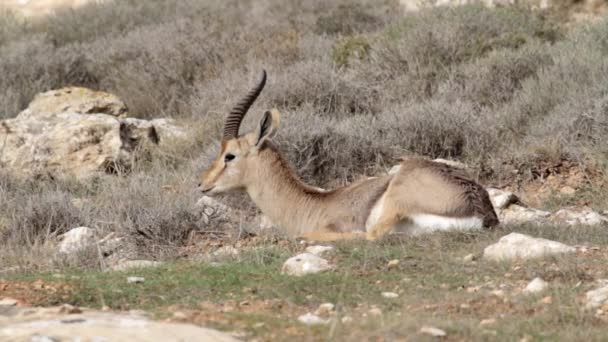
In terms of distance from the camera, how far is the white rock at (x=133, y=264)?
7.97 m

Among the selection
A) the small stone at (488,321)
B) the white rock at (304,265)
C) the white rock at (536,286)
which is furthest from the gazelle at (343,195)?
the small stone at (488,321)

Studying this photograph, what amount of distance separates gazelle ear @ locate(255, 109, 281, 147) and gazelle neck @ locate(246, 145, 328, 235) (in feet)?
0.44

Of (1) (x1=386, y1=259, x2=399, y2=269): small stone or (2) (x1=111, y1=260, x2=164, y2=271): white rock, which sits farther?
(2) (x1=111, y1=260, x2=164, y2=271): white rock

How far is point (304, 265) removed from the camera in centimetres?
723

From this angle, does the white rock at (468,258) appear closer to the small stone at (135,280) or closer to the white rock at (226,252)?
the white rock at (226,252)

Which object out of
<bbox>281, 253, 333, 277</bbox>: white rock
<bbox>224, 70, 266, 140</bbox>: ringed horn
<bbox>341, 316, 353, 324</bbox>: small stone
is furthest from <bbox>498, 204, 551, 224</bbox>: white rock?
<bbox>341, 316, 353, 324</bbox>: small stone

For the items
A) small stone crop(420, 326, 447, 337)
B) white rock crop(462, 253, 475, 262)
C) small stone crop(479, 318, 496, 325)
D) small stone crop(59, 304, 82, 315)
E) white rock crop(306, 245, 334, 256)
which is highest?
small stone crop(420, 326, 447, 337)

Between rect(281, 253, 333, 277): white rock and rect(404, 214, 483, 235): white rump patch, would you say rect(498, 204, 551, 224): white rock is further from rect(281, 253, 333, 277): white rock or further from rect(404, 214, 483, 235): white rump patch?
rect(281, 253, 333, 277): white rock

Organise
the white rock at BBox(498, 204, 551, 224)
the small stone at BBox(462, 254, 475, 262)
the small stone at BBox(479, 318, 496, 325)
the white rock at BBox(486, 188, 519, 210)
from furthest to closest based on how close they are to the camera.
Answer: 1. the white rock at BBox(486, 188, 519, 210)
2. the white rock at BBox(498, 204, 551, 224)
3. the small stone at BBox(462, 254, 475, 262)
4. the small stone at BBox(479, 318, 496, 325)

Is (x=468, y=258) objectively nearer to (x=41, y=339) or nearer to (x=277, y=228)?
(x=277, y=228)

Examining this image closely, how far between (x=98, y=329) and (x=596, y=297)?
2891 millimetres

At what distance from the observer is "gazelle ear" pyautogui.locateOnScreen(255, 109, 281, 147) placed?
960 cm

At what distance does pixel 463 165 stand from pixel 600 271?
5.46m

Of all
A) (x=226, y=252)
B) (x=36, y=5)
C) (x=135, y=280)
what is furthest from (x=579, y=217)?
(x=36, y=5)
